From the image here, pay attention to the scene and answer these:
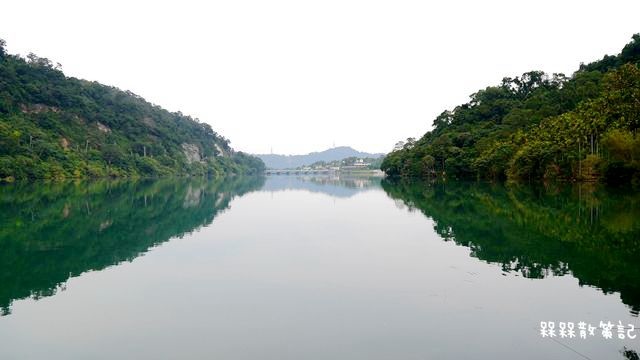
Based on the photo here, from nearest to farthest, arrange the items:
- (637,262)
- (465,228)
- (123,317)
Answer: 1. (123,317)
2. (637,262)
3. (465,228)

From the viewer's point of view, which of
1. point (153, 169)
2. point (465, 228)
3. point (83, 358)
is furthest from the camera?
point (153, 169)

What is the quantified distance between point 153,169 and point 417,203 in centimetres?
10606

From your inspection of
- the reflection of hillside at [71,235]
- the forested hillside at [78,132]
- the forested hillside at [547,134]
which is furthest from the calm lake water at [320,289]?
the forested hillside at [78,132]

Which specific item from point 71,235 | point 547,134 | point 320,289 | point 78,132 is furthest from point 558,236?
point 78,132

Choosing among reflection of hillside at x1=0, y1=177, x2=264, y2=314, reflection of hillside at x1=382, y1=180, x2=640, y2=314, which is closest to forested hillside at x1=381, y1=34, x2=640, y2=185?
reflection of hillside at x1=382, y1=180, x2=640, y2=314

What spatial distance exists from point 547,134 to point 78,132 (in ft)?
326

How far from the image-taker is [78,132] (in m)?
117

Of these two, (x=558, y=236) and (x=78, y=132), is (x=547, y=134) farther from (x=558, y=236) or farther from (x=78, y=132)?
(x=78, y=132)

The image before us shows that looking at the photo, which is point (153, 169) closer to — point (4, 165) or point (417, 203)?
point (4, 165)

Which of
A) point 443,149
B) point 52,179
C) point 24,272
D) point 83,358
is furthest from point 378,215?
point 52,179

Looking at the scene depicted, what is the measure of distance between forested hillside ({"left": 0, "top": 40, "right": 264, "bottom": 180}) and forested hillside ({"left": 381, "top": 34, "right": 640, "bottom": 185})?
6332 cm

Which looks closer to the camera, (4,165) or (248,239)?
(248,239)

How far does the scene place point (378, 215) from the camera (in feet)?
101

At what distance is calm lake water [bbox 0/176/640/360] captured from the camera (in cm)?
870
